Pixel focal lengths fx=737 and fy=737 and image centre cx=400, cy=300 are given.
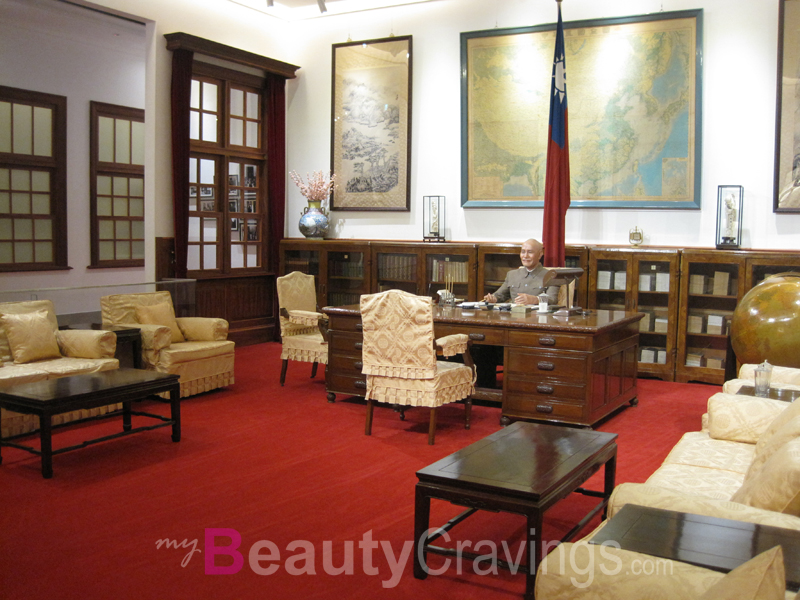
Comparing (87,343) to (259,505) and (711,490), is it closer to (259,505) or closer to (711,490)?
(259,505)

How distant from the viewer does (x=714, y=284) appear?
7.18m

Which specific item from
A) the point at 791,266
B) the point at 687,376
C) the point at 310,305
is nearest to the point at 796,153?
the point at 791,266

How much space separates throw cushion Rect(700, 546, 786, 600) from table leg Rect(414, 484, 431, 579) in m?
1.81

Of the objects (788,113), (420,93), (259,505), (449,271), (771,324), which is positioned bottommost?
(259,505)

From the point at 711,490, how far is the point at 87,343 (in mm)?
4694

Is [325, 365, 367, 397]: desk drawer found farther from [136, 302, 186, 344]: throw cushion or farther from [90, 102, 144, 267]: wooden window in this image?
[90, 102, 144, 267]: wooden window

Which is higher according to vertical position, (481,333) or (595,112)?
(595,112)

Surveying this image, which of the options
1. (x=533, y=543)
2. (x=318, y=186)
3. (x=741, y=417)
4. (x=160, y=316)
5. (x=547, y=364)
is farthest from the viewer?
(x=318, y=186)

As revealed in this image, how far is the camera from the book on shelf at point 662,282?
7319 millimetres

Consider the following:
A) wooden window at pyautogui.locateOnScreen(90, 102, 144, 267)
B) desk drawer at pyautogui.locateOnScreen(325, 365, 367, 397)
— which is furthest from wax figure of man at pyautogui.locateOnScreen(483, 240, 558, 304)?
wooden window at pyautogui.locateOnScreen(90, 102, 144, 267)

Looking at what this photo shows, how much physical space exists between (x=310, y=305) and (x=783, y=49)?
17.2 ft

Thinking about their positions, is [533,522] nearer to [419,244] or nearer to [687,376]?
[687,376]

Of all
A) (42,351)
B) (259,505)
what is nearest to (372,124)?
(42,351)

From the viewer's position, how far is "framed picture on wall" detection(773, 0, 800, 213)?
7047mm
